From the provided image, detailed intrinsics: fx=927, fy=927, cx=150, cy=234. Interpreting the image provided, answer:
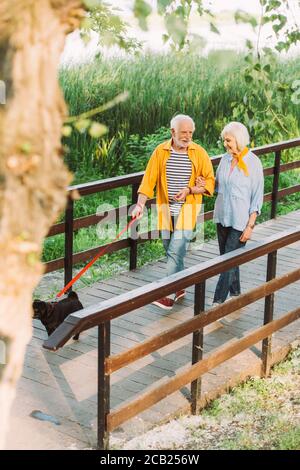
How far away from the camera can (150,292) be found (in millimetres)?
4656

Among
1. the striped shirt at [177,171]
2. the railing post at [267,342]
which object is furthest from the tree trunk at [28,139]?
the striped shirt at [177,171]

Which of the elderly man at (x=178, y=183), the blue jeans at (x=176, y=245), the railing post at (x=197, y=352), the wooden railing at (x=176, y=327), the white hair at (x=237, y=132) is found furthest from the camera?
the blue jeans at (x=176, y=245)

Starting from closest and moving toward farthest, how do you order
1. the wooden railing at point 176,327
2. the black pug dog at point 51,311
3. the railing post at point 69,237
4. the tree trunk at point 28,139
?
the tree trunk at point 28,139, the wooden railing at point 176,327, the black pug dog at point 51,311, the railing post at point 69,237

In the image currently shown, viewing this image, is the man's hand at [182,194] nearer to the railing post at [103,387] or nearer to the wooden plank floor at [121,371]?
the wooden plank floor at [121,371]

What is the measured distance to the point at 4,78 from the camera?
2.64 m

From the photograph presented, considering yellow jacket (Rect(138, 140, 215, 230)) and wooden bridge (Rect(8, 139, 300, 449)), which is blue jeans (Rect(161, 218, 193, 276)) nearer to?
yellow jacket (Rect(138, 140, 215, 230))

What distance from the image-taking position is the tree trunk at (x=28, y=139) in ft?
8.47

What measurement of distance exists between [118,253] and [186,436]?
4899mm

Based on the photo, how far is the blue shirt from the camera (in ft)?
20.9

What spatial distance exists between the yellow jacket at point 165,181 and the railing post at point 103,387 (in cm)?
229

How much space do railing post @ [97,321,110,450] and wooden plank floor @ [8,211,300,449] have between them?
0.12m

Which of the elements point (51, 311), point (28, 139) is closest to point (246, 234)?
point (51, 311)

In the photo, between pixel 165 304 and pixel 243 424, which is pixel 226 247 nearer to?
pixel 165 304
